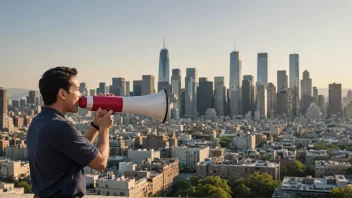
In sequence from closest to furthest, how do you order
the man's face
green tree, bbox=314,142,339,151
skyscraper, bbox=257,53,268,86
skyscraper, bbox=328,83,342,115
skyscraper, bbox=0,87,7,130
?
the man's face → green tree, bbox=314,142,339,151 → skyscraper, bbox=0,87,7,130 → skyscraper, bbox=328,83,342,115 → skyscraper, bbox=257,53,268,86

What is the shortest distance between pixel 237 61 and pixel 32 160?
90.7 m

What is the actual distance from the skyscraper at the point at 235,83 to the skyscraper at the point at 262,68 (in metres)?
12.0

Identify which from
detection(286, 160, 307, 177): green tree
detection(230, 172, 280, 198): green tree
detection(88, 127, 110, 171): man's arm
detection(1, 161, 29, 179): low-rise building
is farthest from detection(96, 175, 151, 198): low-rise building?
detection(88, 127, 110, 171): man's arm

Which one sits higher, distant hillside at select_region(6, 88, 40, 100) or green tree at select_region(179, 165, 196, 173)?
distant hillside at select_region(6, 88, 40, 100)

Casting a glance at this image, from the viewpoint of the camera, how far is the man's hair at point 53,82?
4.91 feet

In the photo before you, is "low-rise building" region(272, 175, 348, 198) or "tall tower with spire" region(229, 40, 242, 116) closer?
"low-rise building" region(272, 175, 348, 198)

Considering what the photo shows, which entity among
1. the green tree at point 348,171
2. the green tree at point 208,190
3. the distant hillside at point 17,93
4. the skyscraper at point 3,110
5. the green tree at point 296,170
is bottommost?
the green tree at point 296,170

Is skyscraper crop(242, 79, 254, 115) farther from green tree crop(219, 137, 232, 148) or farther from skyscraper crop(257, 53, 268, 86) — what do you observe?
green tree crop(219, 137, 232, 148)

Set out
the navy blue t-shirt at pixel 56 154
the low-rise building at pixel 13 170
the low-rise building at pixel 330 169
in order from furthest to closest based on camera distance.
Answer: the low-rise building at pixel 330 169
the low-rise building at pixel 13 170
the navy blue t-shirt at pixel 56 154

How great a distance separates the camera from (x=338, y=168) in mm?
21031

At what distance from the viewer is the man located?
145 cm

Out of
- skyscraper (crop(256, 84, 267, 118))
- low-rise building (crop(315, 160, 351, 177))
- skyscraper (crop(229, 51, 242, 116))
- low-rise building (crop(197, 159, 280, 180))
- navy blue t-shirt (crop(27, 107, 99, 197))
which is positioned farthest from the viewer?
skyscraper (crop(229, 51, 242, 116))

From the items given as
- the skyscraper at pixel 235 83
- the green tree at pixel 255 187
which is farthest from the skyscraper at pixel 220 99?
the green tree at pixel 255 187

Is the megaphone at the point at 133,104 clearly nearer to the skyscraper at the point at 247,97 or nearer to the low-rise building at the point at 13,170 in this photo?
the low-rise building at the point at 13,170
